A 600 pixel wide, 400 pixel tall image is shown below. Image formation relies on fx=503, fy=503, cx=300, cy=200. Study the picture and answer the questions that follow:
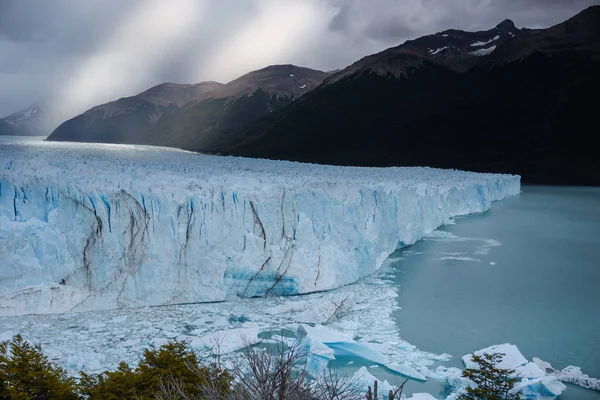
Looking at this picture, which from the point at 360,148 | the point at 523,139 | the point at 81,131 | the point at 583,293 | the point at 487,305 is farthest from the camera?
the point at 81,131

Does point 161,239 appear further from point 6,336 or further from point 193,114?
point 193,114

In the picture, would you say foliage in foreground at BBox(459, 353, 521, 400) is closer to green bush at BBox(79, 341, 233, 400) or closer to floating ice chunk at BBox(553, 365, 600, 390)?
floating ice chunk at BBox(553, 365, 600, 390)

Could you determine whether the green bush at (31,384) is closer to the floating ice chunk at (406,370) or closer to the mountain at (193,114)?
the floating ice chunk at (406,370)

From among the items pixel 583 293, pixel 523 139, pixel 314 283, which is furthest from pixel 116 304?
pixel 523 139

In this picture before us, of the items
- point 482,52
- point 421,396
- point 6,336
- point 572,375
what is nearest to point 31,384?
point 6,336

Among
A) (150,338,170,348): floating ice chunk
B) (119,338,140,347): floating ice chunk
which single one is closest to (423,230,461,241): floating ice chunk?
(150,338,170,348): floating ice chunk

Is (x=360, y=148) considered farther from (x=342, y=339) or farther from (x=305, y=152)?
(x=342, y=339)

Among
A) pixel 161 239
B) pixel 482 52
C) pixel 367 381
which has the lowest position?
pixel 367 381
